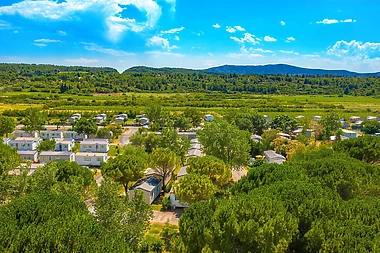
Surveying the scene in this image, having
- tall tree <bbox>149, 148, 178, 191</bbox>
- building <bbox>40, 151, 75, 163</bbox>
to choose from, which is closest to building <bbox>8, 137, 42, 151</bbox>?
building <bbox>40, 151, 75, 163</bbox>

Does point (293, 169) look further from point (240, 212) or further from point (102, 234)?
point (102, 234)

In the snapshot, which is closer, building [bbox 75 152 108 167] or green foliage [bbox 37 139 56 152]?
building [bbox 75 152 108 167]

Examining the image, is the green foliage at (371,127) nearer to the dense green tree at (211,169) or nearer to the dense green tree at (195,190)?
the dense green tree at (211,169)

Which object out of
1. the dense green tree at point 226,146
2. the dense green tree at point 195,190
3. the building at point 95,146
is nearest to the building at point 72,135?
the building at point 95,146

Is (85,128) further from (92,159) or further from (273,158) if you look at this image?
(273,158)

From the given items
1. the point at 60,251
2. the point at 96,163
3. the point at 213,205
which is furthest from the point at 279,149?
the point at 60,251

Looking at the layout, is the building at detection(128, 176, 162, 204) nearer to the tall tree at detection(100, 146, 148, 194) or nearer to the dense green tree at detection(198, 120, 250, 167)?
the tall tree at detection(100, 146, 148, 194)
